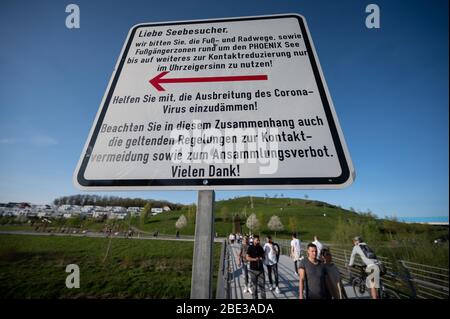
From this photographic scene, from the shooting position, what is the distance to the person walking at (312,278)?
173 inches

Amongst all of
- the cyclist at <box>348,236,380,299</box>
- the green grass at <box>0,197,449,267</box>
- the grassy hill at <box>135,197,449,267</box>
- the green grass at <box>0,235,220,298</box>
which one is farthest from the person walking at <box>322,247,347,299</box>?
the green grass at <box>0,197,449,267</box>

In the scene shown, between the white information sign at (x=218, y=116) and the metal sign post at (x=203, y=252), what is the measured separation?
0.19 m

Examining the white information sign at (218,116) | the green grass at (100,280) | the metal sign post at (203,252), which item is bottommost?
the green grass at (100,280)

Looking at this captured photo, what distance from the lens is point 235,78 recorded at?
1939mm

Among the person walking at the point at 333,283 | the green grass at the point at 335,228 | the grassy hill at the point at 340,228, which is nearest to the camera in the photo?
the person walking at the point at 333,283

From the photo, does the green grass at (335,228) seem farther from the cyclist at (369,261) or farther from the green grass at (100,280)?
the cyclist at (369,261)

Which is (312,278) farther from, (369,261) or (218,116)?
(218,116)

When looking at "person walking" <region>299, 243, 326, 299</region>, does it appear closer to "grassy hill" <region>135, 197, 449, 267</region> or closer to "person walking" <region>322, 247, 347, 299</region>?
"person walking" <region>322, 247, 347, 299</region>

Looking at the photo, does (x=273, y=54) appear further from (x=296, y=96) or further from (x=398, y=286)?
(x=398, y=286)

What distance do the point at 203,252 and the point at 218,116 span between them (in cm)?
112

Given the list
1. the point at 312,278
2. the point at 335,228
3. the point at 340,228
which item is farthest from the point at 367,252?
the point at 335,228

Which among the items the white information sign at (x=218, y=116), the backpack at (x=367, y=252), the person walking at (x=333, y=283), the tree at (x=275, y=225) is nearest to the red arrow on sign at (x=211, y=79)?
the white information sign at (x=218, y=116)

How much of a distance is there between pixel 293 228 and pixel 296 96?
283 feet
